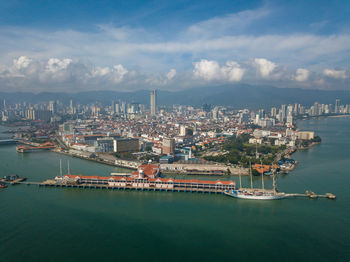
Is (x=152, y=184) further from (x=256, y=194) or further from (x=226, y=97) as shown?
(x=226, y=97)

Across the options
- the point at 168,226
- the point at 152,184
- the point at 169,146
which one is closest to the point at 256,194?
the point at 168,226

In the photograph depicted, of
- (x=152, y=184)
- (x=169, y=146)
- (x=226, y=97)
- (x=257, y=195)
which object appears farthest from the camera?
(x=226, y=97)

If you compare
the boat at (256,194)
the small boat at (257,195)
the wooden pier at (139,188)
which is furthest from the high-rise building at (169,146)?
the small boat at (257,195)

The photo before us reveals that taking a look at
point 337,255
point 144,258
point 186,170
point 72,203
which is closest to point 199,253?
point 144,258

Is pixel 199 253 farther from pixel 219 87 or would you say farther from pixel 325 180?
pixel 219 87

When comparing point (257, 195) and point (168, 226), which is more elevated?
point (257, 195)

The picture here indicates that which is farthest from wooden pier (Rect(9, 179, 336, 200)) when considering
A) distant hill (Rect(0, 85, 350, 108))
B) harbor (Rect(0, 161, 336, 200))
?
distant hill (Rect(0, 85, 350, 108))
